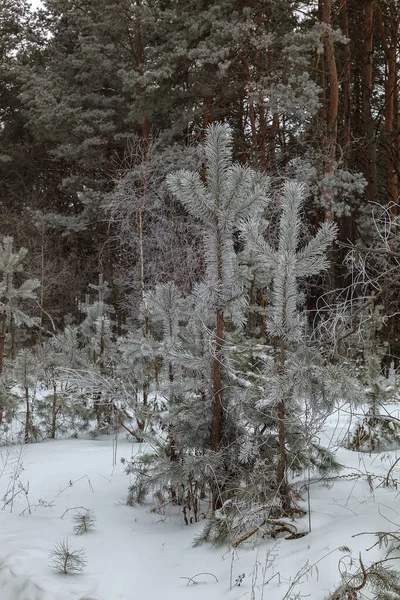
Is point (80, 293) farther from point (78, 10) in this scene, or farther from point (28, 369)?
point (28, 369)

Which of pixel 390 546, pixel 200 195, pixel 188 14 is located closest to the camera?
pixel 390 546

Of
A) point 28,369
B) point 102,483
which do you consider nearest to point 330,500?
point 102,483

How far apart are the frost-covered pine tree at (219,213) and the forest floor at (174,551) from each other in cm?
80

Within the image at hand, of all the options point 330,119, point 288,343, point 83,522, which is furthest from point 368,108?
point 83,522

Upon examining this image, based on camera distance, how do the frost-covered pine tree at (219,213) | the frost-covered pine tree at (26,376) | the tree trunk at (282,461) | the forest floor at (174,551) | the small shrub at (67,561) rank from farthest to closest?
the frost-covered pine tree at (26,376) < the frost-covered pine tree at (219,213) < the tree trunk at (282,461) < the small shrub at (67,561) < the forest floor at (174,551)

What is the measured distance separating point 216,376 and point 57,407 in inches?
190

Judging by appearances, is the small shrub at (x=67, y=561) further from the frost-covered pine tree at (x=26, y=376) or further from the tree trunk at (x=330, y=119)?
the tree trunk at (x=330, y=119)

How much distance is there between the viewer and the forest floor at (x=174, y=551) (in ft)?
9.89

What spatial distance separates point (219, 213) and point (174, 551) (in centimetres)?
233

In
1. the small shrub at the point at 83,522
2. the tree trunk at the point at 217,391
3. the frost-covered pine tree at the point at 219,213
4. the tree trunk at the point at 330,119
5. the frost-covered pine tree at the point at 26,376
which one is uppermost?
the tree trunk at the point at 330,119

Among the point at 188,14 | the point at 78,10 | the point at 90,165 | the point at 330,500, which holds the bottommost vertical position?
the point at 330,500

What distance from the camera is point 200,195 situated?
370 cm

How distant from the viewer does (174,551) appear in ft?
12.3

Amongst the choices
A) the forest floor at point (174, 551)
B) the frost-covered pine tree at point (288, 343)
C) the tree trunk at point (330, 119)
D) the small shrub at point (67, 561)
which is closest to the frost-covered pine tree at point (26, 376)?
the forest floor at point (174, 551)
